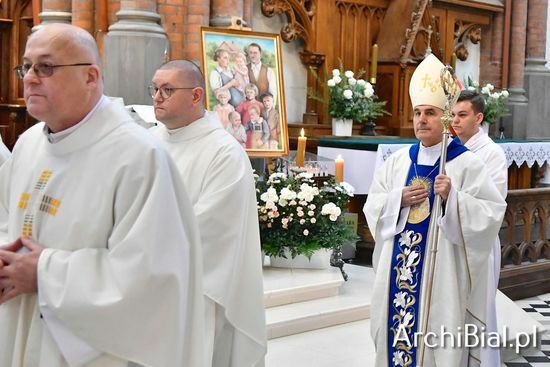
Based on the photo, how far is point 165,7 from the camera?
8336mm

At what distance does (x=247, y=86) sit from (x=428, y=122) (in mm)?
3161

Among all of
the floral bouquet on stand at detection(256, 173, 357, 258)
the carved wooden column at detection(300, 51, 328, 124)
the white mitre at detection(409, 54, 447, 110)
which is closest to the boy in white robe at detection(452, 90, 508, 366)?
the white mitre at detection(409, 54, 447, 110)

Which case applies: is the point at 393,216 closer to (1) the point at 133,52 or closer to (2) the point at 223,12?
(1) the point at 133,52

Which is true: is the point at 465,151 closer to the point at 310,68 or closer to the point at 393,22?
the point at 310,68

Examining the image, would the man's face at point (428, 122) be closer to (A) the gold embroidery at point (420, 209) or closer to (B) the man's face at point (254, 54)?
(A) the gold embroidery at point (420, 209)

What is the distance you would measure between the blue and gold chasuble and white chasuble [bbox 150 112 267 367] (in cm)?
105

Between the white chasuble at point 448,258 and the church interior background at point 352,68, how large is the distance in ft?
2.50

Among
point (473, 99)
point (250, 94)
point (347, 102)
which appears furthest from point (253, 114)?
point (347, 102)

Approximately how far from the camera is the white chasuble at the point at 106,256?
7.50 ft

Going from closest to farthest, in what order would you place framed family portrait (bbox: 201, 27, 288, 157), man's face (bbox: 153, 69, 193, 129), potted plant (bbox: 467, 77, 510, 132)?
man's face (bbox: 153, 69, 193, 129)
framed family portrait (bbox: 201, 27, 288, 157)
potted plant (bbox: 467, 77, 510, 132)

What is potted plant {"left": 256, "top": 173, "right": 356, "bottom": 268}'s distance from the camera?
6.33m

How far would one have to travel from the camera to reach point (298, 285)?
5977 mm

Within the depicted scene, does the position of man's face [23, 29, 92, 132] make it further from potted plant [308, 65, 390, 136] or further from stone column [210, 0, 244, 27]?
potted plant [308, 65, 390, 136]

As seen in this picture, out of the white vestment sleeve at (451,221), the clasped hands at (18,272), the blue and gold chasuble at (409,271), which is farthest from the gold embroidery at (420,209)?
the clasped hands at (18,272)
